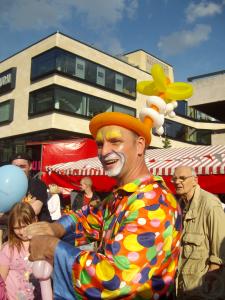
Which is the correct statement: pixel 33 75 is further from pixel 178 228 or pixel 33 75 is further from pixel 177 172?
pixel 178 228

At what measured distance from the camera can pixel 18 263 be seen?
10.2 feet

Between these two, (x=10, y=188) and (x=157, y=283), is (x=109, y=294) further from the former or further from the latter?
(x=10, y=188)

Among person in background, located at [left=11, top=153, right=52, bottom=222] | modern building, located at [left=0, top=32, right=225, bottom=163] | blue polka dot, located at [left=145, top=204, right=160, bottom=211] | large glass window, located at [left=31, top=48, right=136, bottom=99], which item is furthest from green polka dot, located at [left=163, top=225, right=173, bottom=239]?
large glass window, located at [left=31, top=48, right=136, bottom=99]

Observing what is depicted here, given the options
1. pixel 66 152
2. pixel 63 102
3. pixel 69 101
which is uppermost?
pixel 69 101

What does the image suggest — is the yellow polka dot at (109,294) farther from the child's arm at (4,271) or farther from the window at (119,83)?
the window at (119,83)

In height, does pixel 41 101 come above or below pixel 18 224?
above

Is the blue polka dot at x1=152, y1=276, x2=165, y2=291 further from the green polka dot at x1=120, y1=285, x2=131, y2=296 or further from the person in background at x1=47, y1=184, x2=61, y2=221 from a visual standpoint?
the person in background at x1=47, y1=184, x2=61, y2=221

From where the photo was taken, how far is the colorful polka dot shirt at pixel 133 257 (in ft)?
4.41

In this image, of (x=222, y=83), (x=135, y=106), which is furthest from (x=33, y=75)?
(x=222, y=83)

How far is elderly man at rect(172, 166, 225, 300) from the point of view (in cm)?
325

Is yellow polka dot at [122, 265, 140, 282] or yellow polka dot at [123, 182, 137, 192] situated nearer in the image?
yellow polka dot at [122, 265, 140, 282]

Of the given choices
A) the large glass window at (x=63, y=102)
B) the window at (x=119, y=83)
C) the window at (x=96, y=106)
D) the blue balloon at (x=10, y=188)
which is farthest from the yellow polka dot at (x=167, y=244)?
the window at (x=119, y=83)

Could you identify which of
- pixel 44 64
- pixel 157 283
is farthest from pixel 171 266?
pixel 44 64

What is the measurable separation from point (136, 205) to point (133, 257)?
254mm
